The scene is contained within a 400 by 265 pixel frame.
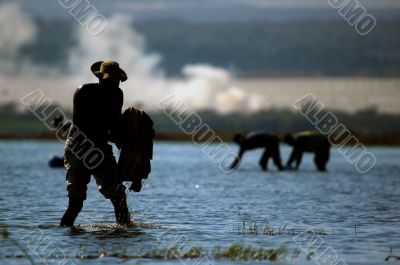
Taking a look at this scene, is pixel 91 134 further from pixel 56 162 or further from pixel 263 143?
pixel 56 162

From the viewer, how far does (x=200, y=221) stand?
16.6 m

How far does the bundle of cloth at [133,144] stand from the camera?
14516 millimetres

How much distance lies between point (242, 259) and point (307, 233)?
3222mm

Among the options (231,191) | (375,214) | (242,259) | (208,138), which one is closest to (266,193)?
(231,191)

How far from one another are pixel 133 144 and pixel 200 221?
99.9 inches

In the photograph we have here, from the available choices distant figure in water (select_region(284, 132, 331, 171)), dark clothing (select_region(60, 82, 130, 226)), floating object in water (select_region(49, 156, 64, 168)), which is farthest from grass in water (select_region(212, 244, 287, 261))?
floating object in water (select_region(49, 156, 64, 168))

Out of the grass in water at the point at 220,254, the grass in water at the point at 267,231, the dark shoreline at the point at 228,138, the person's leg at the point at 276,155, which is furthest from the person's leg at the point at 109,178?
the dark shoreline at the point at 228,138

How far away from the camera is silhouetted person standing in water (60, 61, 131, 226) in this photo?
14320 millimetres

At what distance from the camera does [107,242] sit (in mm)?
13500

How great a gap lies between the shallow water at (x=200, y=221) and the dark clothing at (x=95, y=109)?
1.38 metres

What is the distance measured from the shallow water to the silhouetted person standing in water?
78cm

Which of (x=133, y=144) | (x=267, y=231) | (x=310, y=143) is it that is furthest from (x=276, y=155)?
(x=133, y=144)

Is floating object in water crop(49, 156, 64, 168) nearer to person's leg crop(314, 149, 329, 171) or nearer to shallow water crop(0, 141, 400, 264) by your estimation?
shallow water crop(0, 141, 400, 264)

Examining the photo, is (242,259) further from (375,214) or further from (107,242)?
(375,214)
